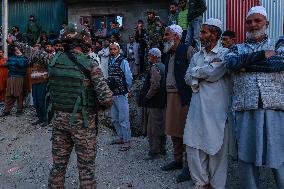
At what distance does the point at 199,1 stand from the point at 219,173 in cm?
550


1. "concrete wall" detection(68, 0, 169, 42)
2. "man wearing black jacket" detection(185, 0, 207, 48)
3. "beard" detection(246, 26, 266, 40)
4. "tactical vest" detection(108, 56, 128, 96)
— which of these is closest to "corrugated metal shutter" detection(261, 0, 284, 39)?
"man wearing black jacket" detection(185, 0, 207, 48)

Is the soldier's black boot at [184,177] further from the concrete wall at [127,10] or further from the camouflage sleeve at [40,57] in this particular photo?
the concrete wall at [127,10]

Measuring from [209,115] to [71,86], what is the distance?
1518 millimetres

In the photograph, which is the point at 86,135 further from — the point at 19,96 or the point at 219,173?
the point at 19,96

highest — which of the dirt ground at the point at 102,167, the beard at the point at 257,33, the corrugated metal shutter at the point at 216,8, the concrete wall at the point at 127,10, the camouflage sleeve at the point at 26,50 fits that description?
the concrete wall at the point at 127,10

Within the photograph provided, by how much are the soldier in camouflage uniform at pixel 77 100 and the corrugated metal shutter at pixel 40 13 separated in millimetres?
13315

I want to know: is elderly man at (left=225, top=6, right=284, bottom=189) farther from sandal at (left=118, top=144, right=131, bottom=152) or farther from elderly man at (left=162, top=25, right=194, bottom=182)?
sandal at (left=118, top=144, right=131, bottom=152)

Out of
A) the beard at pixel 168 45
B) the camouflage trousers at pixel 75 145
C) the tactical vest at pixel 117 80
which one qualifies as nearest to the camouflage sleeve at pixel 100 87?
the camouflage trousers at pixel 75 145

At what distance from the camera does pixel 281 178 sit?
13.0 ft

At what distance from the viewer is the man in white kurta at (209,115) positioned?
4359 millimetres

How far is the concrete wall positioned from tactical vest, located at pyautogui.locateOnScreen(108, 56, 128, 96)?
28.9 ft

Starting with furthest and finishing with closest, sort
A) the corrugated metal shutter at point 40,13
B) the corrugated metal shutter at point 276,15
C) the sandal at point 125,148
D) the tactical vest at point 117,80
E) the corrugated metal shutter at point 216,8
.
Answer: the corrugated metal shutter at point 40,13 → the corrugated metal shutter at point 216,8 → the corrugated metal shutter at point 276,15 → the tactical vest at point 117,80 → the sandal at point 125,148

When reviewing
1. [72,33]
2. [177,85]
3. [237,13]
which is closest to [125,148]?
[177,85]

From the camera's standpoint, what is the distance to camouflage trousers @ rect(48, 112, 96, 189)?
4.46m
